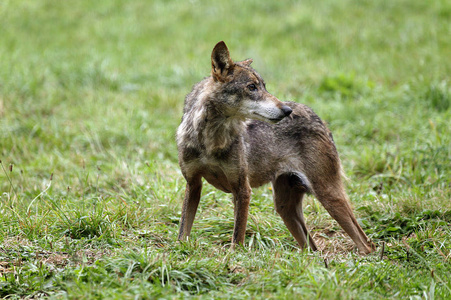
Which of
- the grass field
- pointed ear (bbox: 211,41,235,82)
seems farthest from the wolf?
the grass field

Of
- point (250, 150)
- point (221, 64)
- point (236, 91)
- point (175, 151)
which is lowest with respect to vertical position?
point (175, 151)

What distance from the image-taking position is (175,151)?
26.9ft

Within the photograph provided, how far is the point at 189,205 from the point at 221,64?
4.48 feet

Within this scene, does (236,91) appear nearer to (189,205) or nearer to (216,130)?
(216,130)

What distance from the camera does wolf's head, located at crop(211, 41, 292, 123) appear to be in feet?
15.6

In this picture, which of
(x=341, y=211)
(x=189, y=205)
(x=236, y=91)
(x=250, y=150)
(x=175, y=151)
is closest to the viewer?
(x=236, y=91)

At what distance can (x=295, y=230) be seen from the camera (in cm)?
553

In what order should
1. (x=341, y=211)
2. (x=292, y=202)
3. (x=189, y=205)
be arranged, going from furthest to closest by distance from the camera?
(x=292, y=202)
(x=341, y=211)
(x=189, y=205)

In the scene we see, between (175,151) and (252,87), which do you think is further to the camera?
(175,151)

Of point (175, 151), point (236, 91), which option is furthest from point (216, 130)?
point (175, 151)

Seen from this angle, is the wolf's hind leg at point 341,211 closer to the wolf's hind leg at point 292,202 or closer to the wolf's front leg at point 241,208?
the wolf's hind leg at point 292,202

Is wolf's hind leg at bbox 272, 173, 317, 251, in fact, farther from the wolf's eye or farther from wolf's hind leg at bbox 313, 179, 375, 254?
the wolf's eye

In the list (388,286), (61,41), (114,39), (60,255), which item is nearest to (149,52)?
(114,39)

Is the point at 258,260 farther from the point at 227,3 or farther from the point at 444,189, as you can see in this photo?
the point at 227,3
